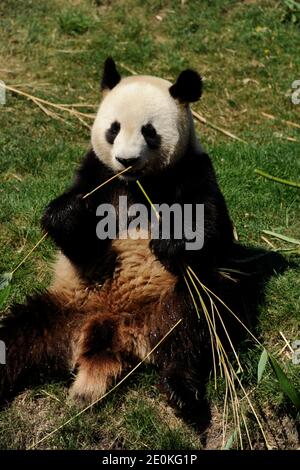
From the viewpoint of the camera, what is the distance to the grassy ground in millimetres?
3439

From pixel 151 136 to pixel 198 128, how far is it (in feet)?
8.79

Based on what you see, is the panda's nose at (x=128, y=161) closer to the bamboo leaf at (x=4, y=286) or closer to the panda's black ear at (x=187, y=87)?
the panda's black ear at (x=187, y=87)

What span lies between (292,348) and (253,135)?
2.75 meters

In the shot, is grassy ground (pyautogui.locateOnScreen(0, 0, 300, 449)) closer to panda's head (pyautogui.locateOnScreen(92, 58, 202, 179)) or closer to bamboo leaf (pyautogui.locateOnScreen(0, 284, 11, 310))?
bamboo leaf (pyautogui.locateOnScreen(0, 284, 11, 310))

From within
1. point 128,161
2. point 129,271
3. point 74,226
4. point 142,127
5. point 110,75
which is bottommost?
point 129,271

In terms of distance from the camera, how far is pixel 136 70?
21.9 feet

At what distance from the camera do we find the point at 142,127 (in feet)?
11.6

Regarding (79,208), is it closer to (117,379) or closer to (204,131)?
(117,379)

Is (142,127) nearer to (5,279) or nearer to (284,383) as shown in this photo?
(5,279)

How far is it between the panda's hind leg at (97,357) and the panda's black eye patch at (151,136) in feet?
2.92

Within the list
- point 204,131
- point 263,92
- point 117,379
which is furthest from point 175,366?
point 263,92

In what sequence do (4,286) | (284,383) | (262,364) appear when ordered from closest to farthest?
(284,383) < (262,364) < (4,286)

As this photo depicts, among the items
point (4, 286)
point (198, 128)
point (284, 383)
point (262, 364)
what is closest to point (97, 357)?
point (4, 286)

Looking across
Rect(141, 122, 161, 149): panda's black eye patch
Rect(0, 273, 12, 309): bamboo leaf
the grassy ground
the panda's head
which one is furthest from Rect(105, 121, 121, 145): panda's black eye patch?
the grassy ground
